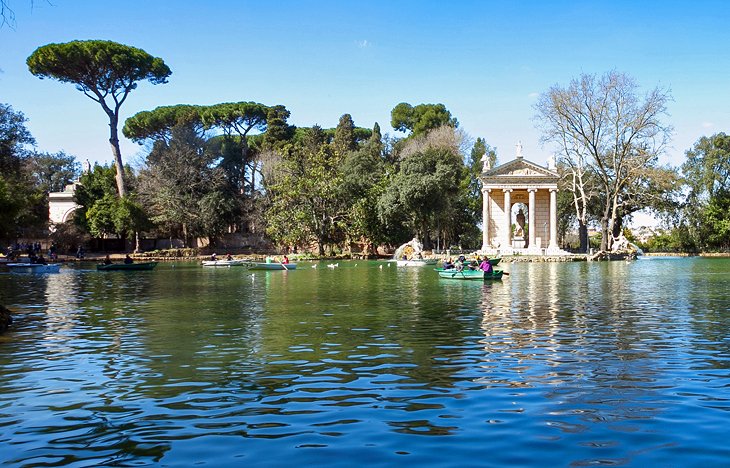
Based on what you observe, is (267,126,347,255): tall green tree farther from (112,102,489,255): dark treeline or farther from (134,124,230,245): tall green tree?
(134,124,230,245): tall green tree

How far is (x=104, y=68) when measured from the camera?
69812mm

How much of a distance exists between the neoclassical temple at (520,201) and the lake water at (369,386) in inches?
1940

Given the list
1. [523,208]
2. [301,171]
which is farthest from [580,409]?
[523,208]

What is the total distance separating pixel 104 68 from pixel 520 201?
4673 centimetres

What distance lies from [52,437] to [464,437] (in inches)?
184

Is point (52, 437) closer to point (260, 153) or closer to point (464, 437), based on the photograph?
point (464, 437)

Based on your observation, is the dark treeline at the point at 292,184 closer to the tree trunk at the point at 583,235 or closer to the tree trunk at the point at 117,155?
the tree trunk at the point at 117,155

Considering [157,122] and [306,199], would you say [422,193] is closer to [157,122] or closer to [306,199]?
[306,199]

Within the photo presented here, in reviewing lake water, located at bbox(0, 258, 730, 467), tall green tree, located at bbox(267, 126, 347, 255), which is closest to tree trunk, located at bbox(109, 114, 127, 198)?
tall green tree, located at bbox(267, 126, 347, 255)

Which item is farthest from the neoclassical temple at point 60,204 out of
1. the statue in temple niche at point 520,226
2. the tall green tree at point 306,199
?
the statue in temple niche at point 520,226

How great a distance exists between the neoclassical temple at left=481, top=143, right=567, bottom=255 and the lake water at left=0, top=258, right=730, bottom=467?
49265 mm

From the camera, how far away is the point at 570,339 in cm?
1438

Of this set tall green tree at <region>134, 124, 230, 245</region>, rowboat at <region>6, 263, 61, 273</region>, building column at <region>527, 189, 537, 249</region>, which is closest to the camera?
rowboat at <region>6, 263, 61, 273</region>

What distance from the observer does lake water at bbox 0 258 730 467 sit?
7.03 m
